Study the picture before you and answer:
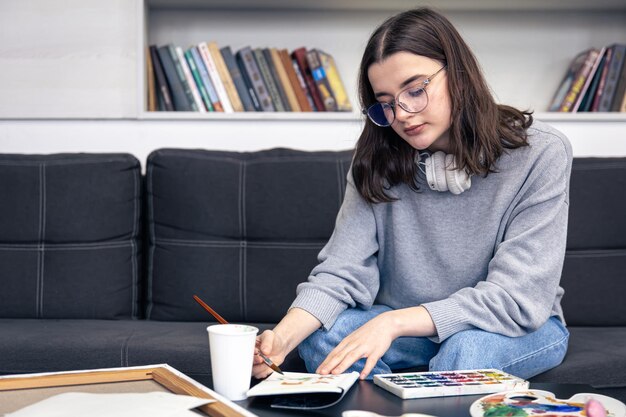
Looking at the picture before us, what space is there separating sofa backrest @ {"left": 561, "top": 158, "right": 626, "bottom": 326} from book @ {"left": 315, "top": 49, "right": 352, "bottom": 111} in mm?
766

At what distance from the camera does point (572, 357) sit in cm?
154

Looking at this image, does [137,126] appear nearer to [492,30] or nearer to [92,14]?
[92,14]

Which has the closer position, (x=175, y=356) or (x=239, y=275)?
(x=175, y=356)

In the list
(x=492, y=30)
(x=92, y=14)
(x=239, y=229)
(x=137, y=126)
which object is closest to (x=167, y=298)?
(x=239, y=229)

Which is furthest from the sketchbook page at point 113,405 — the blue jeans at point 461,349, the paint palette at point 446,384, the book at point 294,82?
the book at point 294,82

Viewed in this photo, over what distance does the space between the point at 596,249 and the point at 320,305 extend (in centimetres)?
93

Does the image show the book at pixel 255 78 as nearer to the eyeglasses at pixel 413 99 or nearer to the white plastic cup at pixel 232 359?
the eyeglasses at pixel 413 99

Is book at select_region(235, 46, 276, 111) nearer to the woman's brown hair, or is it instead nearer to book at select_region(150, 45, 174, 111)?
book at select_region(150, 45, 174, 111)

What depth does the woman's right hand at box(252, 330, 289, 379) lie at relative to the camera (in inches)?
46.8

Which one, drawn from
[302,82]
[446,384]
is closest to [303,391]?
[446,384]

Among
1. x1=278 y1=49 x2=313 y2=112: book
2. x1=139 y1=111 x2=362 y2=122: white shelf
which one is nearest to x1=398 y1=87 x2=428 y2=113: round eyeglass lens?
x1=139 y1=111 x2=362 y2=122: white shelf

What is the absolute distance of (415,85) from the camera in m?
1.38

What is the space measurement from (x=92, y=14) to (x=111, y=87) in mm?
235

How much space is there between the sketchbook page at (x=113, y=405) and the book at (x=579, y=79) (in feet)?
6.31
